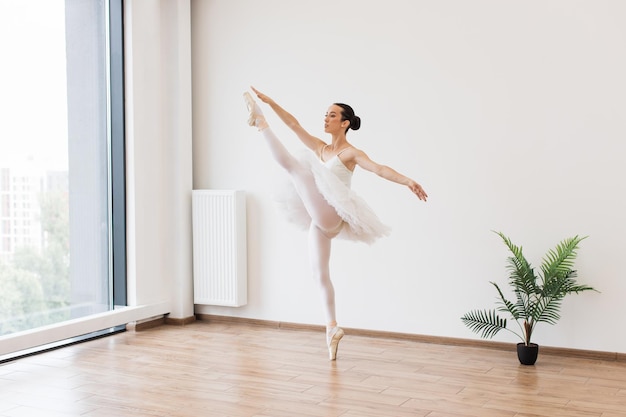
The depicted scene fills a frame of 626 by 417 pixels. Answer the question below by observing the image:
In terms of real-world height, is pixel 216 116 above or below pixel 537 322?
above

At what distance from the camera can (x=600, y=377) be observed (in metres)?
4.04

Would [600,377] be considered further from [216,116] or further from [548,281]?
[216,116]

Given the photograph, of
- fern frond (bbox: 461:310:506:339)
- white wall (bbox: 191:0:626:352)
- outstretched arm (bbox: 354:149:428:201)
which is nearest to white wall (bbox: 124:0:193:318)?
white wall (bbox: 191:0:626:352)

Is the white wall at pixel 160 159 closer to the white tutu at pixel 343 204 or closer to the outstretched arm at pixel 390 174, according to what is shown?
the white tutu at pixel 343 204

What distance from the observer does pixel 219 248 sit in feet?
18.3

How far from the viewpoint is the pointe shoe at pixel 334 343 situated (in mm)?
4410

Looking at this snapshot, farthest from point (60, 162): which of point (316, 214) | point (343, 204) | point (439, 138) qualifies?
point (439, 138)

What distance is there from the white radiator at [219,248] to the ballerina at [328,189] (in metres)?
1.11

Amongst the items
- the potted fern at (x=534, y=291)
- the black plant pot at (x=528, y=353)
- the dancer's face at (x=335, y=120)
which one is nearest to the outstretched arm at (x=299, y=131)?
the dancer's face at (x=335, y=120)

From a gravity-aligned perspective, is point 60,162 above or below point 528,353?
above

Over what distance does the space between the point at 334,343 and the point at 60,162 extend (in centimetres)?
221

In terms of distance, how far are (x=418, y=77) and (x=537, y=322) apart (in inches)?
70.4

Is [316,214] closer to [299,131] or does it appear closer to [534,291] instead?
[299,131]

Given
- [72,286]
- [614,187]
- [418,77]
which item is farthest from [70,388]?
[614,187]
